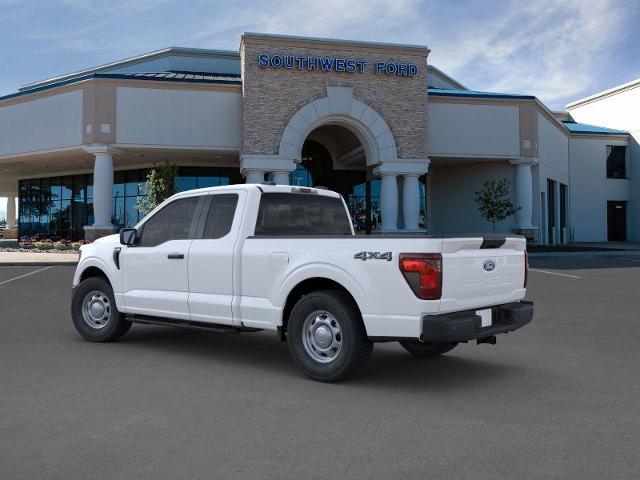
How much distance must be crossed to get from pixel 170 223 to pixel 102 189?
948 inches

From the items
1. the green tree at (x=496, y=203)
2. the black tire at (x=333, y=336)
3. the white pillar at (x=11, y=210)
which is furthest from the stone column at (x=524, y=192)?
the white pillar at (x=11, y=210)

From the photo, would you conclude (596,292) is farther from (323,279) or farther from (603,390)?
(323,279)

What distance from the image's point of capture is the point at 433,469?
12.3 ft

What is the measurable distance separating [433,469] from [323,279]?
2677 mm

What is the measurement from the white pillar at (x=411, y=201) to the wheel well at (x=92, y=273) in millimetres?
23221

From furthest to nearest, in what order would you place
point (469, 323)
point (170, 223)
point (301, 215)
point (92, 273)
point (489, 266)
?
1. point (92, 273)
2. point (170, 223)
3. point (301, 215)
4. point (489, 266)
5. point (469, 323)

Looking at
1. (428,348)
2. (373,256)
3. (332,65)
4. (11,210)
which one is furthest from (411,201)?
(11,210)

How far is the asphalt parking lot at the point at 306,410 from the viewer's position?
3822 mm

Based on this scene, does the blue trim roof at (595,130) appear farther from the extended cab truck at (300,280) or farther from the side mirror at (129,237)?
the side mirror at (129,237)

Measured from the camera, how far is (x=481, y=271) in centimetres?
582

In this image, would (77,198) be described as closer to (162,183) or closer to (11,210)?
(162,183)

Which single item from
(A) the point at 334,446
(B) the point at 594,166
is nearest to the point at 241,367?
(A) the point at 334,446

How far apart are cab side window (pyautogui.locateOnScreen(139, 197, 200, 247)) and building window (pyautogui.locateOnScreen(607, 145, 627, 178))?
43.5 meters

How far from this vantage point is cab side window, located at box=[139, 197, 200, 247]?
7379mm
